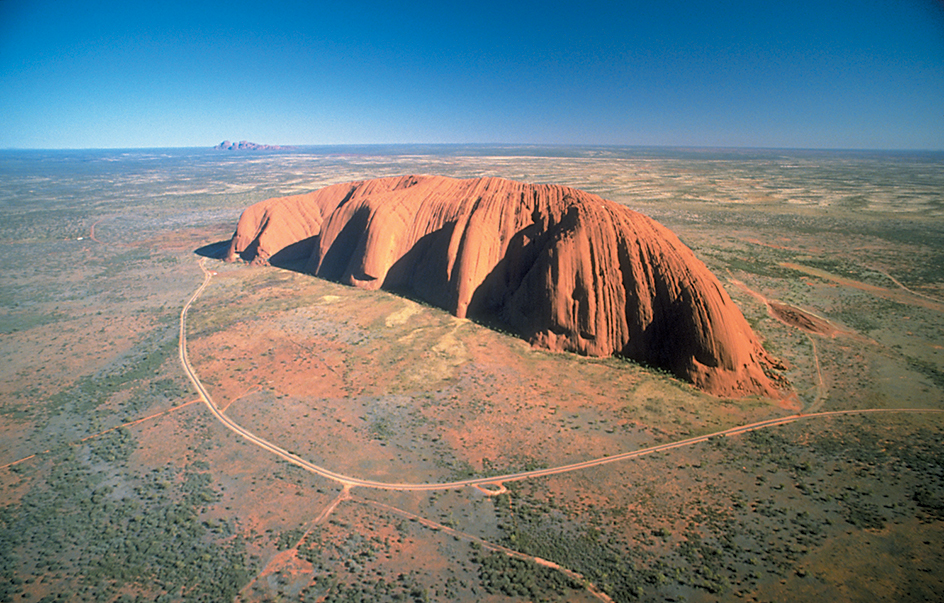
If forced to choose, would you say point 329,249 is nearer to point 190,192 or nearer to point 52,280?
point 52,280

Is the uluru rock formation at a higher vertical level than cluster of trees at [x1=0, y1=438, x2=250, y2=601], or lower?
higher

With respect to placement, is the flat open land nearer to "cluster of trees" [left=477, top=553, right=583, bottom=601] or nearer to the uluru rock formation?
"cluster of trees" [left=477, top=553, right=583, bottom=601]

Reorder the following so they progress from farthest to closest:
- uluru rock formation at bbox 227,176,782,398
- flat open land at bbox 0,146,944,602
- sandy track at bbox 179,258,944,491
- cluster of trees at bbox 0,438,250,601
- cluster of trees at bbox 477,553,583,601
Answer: uluru rock formation at bbox 227,176,782,398 < sandy track at bbox 179,258,944,491 < flat open land at bbox 0,146,944,602 < cluster of trees at bbox 0,438,250,601 < cluster of trees at bbox 477,553,583,601

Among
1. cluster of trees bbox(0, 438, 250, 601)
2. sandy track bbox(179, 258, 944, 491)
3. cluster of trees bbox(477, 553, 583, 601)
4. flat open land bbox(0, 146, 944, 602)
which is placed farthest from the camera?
sandy track bbox(179, 258, 944, 491)

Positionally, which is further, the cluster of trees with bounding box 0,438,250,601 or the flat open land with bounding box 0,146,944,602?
the flat open land with bounding box 0,146,944,602

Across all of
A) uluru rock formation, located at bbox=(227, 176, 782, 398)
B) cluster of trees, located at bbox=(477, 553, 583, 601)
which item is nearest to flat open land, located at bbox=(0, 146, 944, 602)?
cluster of trees, located at bbox=(477, 553, 583, 601)

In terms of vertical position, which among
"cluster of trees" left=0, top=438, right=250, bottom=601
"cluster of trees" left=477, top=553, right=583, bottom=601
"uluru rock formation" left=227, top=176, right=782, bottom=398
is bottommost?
"cluster of trees" left=477, top=553, right=583, bottom=601

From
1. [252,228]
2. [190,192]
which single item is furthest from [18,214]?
[252,228]

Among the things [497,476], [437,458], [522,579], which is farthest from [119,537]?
[522,579]
